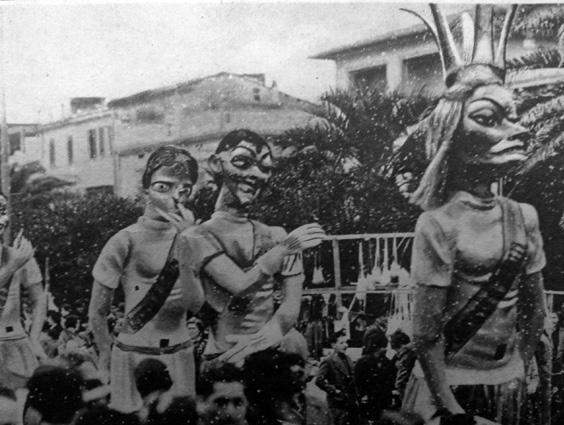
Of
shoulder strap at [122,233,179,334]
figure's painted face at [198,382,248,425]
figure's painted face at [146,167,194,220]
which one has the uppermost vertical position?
figure's painted face at [146,167,194,220]

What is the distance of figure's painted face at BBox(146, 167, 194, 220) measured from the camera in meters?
4.95

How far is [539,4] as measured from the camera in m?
5.00

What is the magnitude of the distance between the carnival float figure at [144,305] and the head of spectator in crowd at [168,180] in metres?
0.04

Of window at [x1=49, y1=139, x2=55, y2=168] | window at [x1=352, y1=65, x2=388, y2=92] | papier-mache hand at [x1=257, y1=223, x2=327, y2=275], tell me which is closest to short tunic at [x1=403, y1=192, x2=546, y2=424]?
papier-mache hand at [x1=257, y1=223, x2=327, y2=275]

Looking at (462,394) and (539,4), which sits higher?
(539,4)

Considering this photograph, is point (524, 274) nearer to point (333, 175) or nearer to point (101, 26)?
point (333, 175)

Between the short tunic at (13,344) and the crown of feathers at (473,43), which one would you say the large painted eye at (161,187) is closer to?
the short tunic at (13,344)

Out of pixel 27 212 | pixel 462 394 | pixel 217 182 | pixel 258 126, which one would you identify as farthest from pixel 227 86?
pixel 462 394

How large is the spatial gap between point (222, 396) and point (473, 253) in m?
1.94

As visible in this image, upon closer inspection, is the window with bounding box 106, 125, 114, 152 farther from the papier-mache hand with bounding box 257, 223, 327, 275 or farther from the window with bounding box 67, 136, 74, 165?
the papier-mache hand with bounding box 257, 223, 327, 275

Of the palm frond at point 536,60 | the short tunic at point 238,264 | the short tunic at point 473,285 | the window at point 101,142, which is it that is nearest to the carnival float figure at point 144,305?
the short tunic at point 238,264

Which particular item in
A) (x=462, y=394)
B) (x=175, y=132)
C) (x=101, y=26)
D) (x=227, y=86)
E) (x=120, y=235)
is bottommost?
(x=462, y=394)

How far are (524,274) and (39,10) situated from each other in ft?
12.4

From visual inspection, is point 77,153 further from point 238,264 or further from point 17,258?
point 238,264
